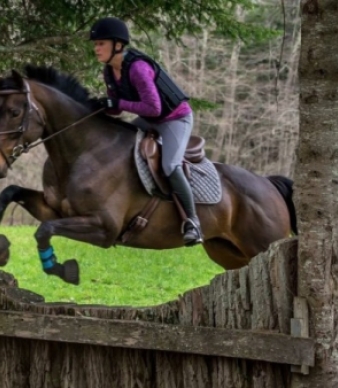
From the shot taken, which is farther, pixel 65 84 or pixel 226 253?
pixel 226 253

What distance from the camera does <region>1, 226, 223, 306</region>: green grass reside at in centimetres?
1155

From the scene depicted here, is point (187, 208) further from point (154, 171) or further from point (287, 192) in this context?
point (287, 192)

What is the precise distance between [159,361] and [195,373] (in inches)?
7.3

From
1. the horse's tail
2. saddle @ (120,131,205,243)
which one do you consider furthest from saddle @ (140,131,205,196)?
the horse's tail

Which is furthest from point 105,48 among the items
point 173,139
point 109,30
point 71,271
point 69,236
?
point 71,271

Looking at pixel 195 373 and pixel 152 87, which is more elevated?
pixel 152 87

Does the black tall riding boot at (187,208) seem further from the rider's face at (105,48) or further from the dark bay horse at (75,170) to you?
the rider's face at (105,48)

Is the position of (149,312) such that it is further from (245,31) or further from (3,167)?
(245,31)

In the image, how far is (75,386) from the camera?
4.07 metres

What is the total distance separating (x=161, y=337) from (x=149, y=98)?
2.97 metres

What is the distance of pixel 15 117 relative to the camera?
6.46 m

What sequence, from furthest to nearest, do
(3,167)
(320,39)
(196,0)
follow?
(196,0) < (3,167) < (320,39)

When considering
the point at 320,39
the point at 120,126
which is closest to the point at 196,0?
the point at 120,126

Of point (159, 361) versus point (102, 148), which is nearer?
point (159, 361)
